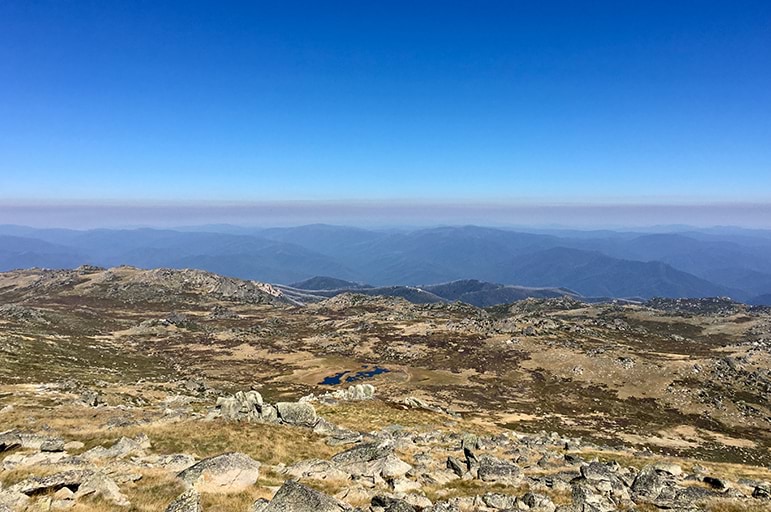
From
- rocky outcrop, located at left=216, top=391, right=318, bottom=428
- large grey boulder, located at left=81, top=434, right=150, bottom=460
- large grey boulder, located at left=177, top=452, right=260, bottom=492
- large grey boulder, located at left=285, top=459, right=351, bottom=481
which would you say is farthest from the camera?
rocky outcrop, located at left=216, top=391, right=318, bottom=428

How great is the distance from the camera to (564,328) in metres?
167

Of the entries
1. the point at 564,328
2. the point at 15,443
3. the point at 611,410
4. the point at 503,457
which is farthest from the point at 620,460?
the point at 564,328

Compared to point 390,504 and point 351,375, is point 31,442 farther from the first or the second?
point 351,375

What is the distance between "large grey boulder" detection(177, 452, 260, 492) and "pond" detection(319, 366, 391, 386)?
86179 millimetres

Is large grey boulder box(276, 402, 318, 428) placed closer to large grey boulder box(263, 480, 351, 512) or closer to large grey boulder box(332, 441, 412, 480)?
large grey boulder box(332, 441, 412, 480)

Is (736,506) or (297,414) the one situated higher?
(736,506)

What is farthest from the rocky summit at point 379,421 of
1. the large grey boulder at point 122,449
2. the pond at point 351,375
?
the pond at point 351,375

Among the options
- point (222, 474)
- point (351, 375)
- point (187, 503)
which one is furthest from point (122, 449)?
point (351, 375)

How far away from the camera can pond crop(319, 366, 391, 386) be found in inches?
4323

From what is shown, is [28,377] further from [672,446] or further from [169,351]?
[672,446]

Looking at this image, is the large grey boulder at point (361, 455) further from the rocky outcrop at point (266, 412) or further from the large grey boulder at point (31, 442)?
the large grey boulder at point (31, 442)


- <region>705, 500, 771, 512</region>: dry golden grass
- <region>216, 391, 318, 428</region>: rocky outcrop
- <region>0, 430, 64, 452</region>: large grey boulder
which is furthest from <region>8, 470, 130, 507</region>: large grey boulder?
<region>705, 500, 771, 512</region>: dry golden grass

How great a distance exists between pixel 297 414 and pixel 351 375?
77.6 meters

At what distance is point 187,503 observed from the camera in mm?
18219
